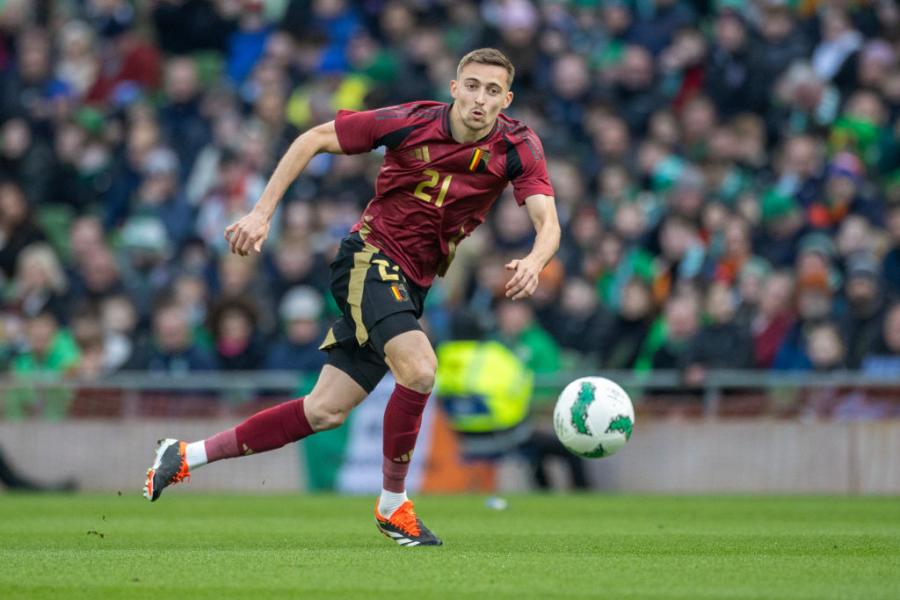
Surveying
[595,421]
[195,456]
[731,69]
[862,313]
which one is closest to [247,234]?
[195,456]

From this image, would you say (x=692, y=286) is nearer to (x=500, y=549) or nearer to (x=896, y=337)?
(x=896, y=337)

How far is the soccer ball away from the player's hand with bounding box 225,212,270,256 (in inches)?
Answer: 84.9

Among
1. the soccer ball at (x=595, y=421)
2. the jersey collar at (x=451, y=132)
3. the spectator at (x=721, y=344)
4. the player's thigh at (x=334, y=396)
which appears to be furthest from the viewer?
the spectator at (x=721, y=344)

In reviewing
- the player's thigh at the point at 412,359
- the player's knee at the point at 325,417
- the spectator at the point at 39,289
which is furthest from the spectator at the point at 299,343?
the player's thigh at the point at 412,359

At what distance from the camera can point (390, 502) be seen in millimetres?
8500

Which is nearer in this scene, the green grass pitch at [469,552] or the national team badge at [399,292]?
the green grass pitch at [469,552]

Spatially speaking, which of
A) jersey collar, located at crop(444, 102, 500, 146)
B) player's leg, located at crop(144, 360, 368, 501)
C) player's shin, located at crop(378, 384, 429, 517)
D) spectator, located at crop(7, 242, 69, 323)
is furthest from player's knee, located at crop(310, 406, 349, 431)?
spectator, located at crop(7, 242, 69, 323)

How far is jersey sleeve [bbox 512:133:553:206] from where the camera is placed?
8516 millimetres

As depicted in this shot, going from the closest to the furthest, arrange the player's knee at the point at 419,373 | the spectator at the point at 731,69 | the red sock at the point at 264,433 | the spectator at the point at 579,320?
the player's knee at the point at 419,373
the red sock at the point at 264,433
the spectator at the point at 579,320
the spectator at the point at 731,69

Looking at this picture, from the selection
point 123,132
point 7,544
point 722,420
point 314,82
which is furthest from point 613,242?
point 7,544

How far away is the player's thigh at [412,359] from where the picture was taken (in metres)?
8.21

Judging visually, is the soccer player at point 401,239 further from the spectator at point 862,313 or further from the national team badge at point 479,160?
the spectator at point 862,313

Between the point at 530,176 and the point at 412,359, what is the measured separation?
3.85 feet

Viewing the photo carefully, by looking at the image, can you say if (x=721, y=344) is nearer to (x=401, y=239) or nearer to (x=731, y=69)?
(x=731, y=69)
